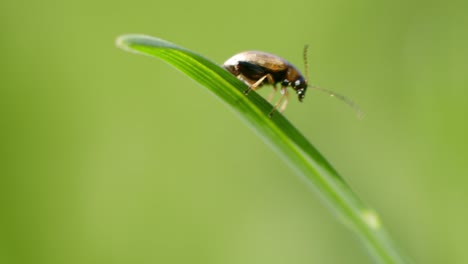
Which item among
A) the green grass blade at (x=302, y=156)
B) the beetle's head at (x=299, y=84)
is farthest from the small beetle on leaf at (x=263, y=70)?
the green grass blade at (x=302, y=156)

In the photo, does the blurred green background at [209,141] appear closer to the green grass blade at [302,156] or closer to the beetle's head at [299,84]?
the beetle's head at [299,84]

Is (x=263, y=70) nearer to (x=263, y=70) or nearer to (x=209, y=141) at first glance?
(x=263, y=70)

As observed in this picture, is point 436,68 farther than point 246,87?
Yes

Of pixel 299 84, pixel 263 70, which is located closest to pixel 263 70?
pixel 263 70

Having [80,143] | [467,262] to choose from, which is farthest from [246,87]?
[80,143]

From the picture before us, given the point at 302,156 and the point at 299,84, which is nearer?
the point at 302,156

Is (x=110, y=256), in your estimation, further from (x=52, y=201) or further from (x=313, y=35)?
(x=313, y=35)
